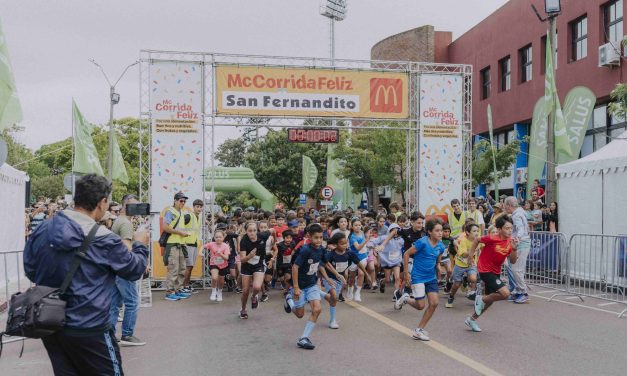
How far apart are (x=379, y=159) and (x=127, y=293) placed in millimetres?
26401

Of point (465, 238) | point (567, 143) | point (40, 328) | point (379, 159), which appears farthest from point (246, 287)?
point (379, 159)

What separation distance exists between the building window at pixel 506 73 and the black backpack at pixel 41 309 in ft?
101

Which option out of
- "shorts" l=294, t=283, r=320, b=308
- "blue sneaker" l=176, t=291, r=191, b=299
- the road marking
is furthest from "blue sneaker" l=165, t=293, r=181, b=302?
"shorts" l=294, t=283, r=320, b=308

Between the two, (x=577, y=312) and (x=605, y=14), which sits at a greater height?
(x=605, y=14)

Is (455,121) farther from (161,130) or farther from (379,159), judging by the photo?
(379,159)

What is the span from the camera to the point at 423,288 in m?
8.01

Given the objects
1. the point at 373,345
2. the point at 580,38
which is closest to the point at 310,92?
the point at 373,345

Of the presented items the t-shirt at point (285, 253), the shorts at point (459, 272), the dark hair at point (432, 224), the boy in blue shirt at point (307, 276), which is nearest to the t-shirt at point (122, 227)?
the boy in blue shirt at point (307, 276)

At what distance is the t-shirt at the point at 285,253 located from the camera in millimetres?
11945

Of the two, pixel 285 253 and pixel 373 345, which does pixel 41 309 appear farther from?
pixel 285 253

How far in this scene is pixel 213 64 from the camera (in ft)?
45.7

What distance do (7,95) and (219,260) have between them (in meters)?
5.01

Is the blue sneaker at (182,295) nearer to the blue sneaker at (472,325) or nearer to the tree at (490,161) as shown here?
the blue sneaker at (472,325)

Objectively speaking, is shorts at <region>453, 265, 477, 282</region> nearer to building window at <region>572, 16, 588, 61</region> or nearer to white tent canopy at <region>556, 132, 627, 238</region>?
white tent canopy at <region>556, 132, 627, 238</region>
